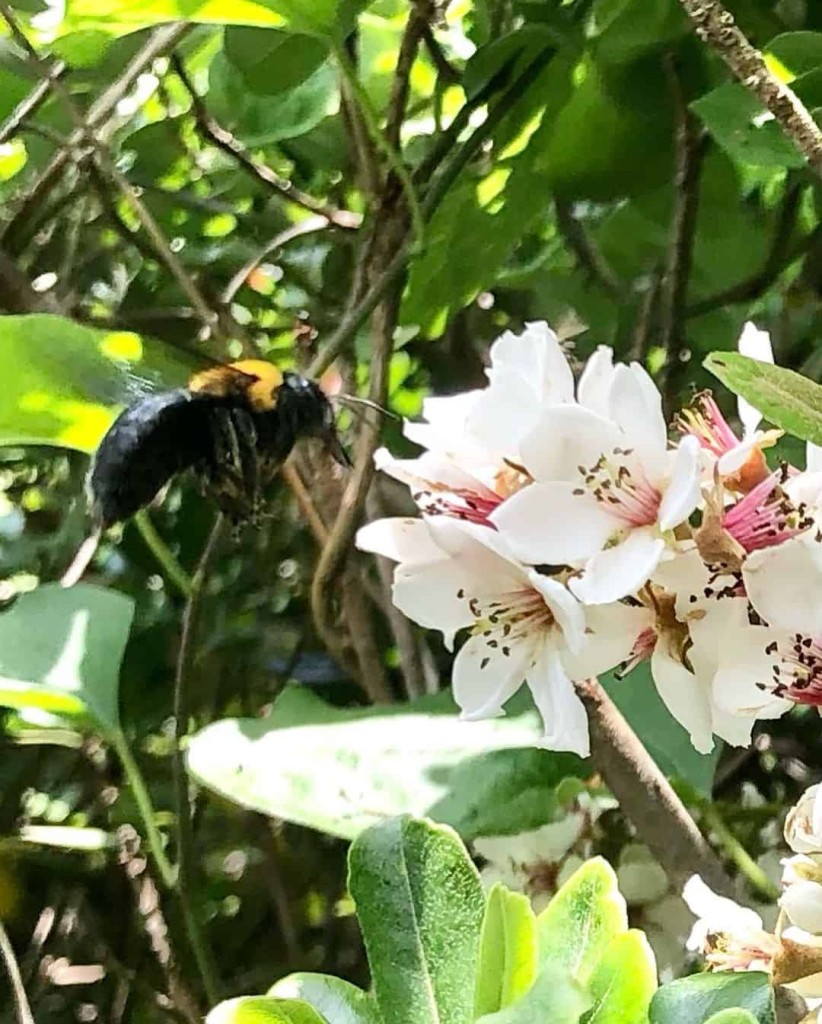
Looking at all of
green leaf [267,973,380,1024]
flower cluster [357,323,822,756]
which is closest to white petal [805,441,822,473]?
flower cluster [357,323,822,756]

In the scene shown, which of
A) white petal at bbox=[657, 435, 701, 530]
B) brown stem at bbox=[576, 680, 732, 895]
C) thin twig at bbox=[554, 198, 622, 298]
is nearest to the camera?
white petal at bbox=[657, 435, 701, 530]

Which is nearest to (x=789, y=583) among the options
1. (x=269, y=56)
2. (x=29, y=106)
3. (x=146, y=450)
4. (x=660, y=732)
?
(x=660, y=732)

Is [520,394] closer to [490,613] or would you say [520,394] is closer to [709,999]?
[490,613]

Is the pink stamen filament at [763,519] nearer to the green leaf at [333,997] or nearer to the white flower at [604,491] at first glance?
the white flower at [604,491]

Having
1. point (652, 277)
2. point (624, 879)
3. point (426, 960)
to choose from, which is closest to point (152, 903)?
point (624, 879)

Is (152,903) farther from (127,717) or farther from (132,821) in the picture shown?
(127,717)

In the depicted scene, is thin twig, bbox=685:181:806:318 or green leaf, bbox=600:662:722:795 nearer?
green leaf, bbox=600:662:722:795

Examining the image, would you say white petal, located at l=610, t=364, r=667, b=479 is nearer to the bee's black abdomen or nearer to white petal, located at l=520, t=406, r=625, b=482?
white petal, located at l=520, t=406, r=625, b=482

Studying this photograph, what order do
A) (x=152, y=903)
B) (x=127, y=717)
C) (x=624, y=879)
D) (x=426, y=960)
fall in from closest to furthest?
(x=426, y=960)
(x=624, y=879)
(x=152, y=903)
(x=127, y=717)
